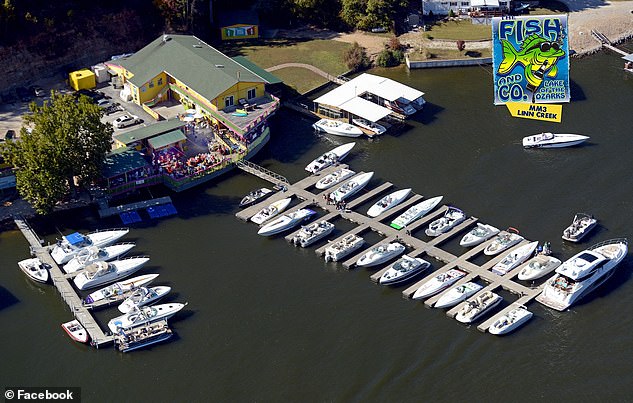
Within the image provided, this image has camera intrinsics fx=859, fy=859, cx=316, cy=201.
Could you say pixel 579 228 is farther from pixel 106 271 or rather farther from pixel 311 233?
pixel 106 271

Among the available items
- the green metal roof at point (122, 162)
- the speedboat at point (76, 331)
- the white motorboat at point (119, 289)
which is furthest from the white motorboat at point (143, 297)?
the green metal roof at point (122, 162)

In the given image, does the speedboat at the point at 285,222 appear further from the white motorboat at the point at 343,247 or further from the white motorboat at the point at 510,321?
the white motorboat at the point at 510,321

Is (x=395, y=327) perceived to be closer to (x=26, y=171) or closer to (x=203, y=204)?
(x=203, y=204)

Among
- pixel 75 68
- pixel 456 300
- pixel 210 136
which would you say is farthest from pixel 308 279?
pixel 75 68

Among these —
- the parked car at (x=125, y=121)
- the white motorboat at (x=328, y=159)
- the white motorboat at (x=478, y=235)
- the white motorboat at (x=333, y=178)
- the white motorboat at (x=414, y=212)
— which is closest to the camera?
the white motorboat at (x=478, y=235)

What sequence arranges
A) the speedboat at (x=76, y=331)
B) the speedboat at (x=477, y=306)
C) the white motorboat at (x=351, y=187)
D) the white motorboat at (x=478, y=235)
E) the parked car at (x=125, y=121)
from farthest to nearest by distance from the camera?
the parked car at (x=125, y=121) < the white motorboat at (x=351, y=187) < the white motorboat at (x=478, y=235) < the speedboat at (x=477, y=306) < the speedboat at (x=76, y=331)

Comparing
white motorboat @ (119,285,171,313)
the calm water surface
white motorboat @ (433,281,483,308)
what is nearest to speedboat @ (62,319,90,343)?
the calm water surface
